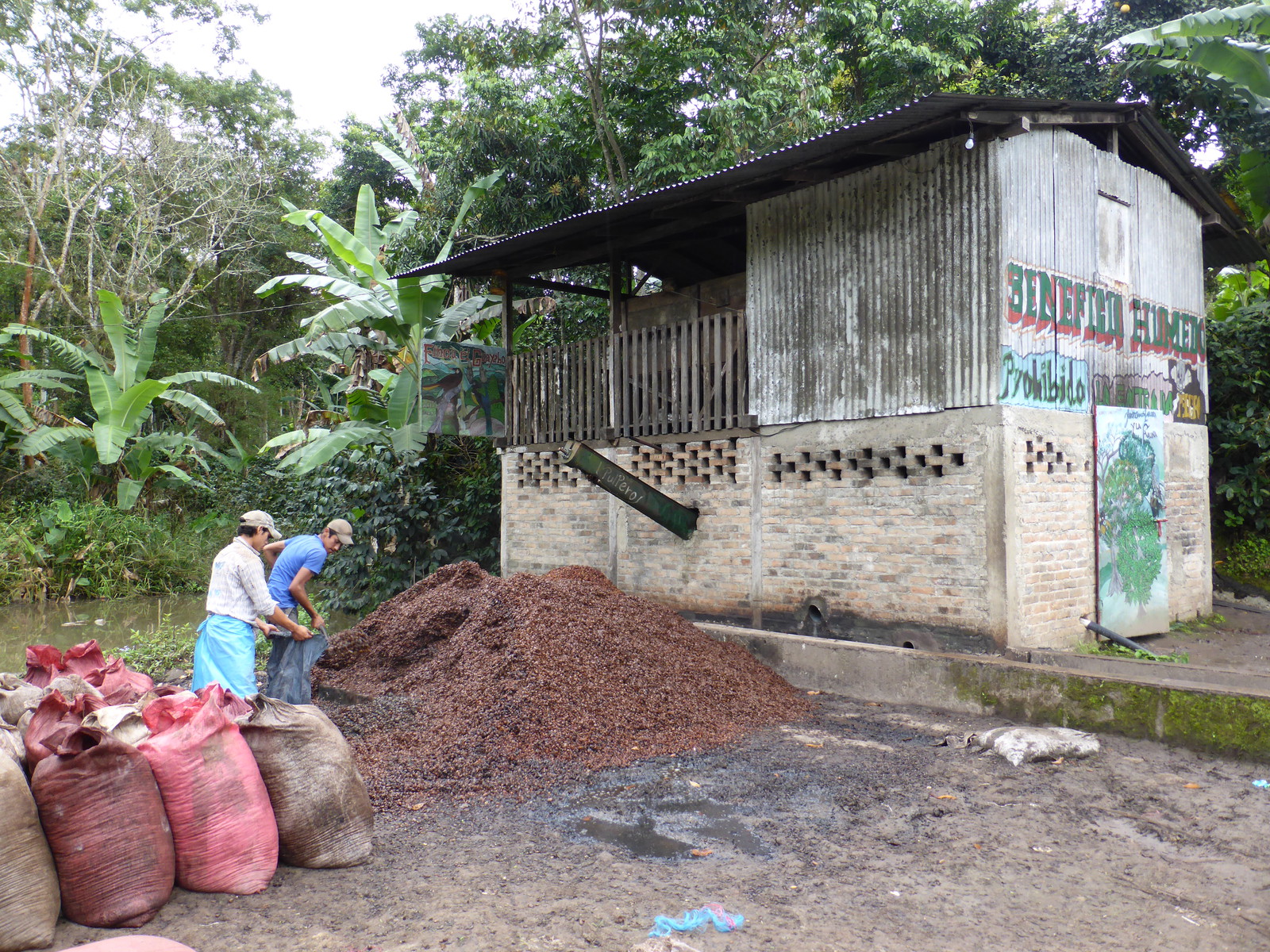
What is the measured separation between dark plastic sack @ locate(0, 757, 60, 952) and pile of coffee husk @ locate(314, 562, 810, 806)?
192cm

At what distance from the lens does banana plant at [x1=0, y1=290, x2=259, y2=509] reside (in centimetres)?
1512

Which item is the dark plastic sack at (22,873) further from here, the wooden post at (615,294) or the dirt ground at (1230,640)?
the wooden post at (615,294)

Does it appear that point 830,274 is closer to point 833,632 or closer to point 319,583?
point 833,632

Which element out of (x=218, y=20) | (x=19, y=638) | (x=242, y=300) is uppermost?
(x=218, y=20)

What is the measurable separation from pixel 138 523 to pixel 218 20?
51.2ft

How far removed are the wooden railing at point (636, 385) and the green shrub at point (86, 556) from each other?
8905mm

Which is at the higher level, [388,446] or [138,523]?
[388,446]

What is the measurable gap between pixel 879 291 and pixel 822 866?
5600 millimetres

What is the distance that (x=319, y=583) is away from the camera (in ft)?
52.9

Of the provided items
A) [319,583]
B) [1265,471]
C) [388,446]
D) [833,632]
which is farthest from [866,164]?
[319,583]

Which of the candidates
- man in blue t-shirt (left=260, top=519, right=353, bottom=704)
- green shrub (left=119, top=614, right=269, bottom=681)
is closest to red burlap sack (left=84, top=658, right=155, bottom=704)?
man in blue t-shirt (left=260, top=519, right=353, bottom=704)

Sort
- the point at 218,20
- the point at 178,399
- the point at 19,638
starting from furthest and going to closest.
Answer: the point at 218,20
the point at 178,399
the point at 19,638

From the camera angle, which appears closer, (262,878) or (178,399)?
(262,878)

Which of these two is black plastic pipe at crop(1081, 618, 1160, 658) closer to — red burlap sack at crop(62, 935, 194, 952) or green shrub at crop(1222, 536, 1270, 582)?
green shrub at crop(1222, 536, 1270, 582)
